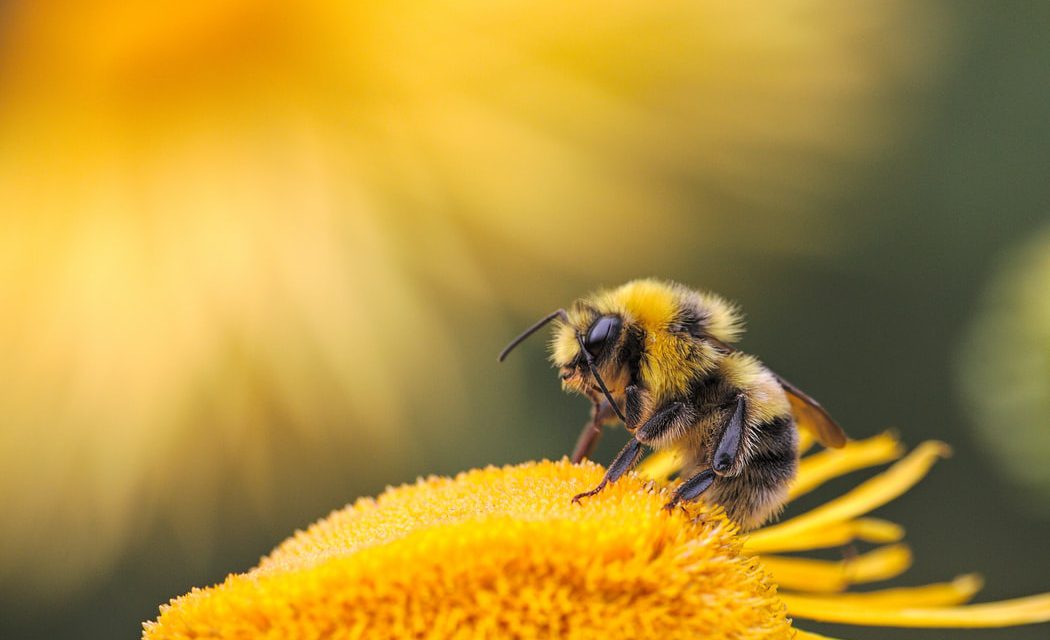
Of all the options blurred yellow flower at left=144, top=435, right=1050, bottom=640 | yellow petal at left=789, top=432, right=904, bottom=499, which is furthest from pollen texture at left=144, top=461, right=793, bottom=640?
yellow petal at left=789, top=432, right=904, bottom=499

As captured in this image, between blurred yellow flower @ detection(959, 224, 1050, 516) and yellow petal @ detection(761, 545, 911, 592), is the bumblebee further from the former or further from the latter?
blurred yellow flower @ detection(959, 224, 1050, 516)

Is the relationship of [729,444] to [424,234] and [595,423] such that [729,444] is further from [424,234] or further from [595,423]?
[424,234]

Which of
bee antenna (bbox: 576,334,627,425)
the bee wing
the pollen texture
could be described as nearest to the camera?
the pollen texture

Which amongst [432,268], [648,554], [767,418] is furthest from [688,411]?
[432,268]

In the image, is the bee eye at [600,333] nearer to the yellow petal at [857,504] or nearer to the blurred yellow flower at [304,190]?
the yellow petal at [857,504]

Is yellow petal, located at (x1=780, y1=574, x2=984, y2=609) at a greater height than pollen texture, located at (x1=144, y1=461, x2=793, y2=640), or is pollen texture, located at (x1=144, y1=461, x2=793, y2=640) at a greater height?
pollen texture, located at (x1=144, y1=461, x2=793, y2=640)

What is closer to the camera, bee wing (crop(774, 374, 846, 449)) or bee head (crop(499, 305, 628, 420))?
bee head (crop(499, 305, 628, 420))

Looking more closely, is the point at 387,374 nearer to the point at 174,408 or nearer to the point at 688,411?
the point at 174,408

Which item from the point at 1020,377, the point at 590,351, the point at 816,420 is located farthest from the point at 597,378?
the point at 1020,377
